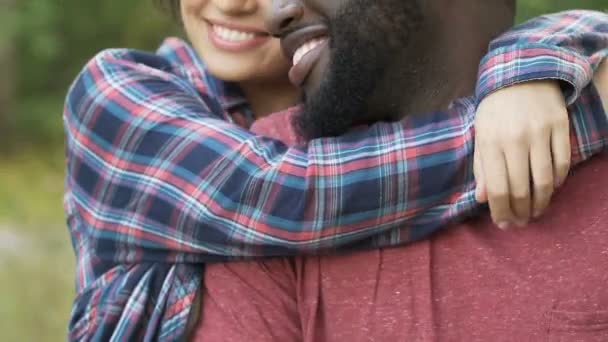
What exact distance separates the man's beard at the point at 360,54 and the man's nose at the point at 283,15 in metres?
0.07

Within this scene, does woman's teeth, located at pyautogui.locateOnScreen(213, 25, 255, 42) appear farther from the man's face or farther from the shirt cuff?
the shirt cuff

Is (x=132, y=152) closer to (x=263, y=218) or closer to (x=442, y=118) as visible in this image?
(x=263, y=218)

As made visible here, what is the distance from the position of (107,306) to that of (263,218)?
349mm

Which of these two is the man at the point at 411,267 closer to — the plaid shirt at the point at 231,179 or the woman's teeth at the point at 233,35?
the plaid shirt at the point at 231,179

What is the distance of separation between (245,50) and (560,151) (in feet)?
2.56

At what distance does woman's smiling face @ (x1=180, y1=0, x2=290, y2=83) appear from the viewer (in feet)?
6.65

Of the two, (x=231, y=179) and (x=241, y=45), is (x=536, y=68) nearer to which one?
(x=231, y=179)

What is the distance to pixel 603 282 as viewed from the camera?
152cm

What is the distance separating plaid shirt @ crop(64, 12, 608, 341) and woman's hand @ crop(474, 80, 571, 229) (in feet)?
0.17

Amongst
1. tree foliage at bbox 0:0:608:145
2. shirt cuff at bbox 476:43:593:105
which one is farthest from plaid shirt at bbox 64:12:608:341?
tree foliage at bbox 0:0:608:145

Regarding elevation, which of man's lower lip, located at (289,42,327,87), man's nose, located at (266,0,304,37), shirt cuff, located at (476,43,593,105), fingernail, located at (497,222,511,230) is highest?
man's nose, located at (266,0,304,37)

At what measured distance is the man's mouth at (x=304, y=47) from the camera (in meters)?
1.70

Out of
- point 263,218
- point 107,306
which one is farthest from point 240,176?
point 107,306

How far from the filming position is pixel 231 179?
165 cm
